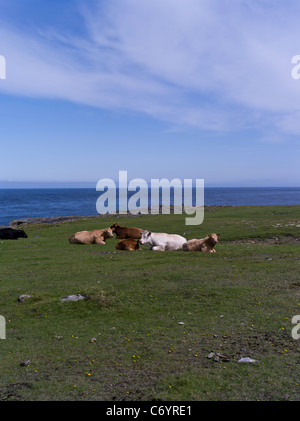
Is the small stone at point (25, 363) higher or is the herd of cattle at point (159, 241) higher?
the herd of cattle at point (159, 241)

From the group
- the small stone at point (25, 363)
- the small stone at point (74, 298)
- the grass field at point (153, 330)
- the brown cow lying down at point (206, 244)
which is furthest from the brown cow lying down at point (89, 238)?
the small stone at point (25, 363)

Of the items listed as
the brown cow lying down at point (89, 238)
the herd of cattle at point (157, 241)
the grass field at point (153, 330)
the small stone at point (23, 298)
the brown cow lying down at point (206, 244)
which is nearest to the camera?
the grass field at point (153, 330)

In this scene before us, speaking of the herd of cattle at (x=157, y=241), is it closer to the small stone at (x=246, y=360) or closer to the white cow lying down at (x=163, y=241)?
the white cow lying down at (x=163, y=241)

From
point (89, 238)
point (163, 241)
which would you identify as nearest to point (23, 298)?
point (163, 241)

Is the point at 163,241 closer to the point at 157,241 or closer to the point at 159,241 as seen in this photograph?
the point at 159,241

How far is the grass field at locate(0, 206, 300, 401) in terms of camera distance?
19.9ft

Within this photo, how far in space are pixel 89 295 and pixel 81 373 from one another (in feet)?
13.9

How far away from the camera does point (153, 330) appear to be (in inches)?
337

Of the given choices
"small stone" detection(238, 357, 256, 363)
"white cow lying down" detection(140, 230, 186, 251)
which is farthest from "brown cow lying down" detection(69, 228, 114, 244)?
"small stone" detection(238, 357, 256, 363)

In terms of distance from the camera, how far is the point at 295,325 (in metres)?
8.34

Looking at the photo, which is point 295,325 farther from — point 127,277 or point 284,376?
point 127,277

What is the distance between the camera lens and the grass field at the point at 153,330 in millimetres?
6059

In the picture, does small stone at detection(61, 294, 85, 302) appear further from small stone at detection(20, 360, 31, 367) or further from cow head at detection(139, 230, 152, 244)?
cow head at detection(139, 230, 152, 244)

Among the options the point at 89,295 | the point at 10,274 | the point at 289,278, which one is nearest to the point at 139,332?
the point at 89,295
